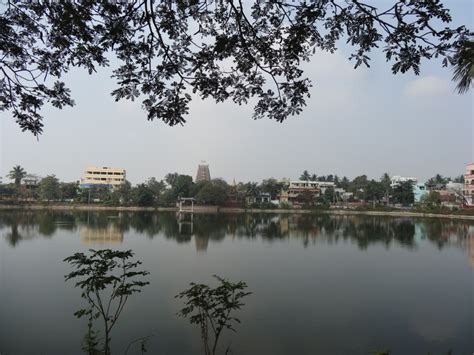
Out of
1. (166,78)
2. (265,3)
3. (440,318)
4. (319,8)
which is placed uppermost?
(265,3)

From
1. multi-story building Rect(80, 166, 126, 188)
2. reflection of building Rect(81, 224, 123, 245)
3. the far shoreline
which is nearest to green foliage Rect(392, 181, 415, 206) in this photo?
the far shoreline

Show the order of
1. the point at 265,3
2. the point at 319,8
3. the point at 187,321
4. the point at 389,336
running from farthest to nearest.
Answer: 1. the point at 187,321
2. the point at 389,336
3. the point at 265,3
4. the point at 319,8

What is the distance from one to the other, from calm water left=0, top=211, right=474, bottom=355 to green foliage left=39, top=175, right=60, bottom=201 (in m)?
27.5

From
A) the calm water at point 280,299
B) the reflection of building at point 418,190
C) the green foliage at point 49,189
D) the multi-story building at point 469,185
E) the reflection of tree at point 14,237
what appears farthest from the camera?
the reflection of building at point 418,190

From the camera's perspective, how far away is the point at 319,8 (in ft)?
6.27

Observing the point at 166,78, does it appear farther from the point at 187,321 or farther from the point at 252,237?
the point at 252,237

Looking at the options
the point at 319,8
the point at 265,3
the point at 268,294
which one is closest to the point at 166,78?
the point at 265,3

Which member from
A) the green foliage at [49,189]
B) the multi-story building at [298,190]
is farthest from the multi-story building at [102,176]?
the multi-story building at [298,190]

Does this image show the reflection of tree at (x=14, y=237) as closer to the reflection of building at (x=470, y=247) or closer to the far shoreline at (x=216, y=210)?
the reflection of building at (x=470, y=247)

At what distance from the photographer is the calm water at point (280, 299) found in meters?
4.82

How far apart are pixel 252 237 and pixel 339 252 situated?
522cm

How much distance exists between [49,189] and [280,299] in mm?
38658

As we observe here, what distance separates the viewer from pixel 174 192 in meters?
41.5

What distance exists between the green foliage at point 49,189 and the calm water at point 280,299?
90.4 feet
